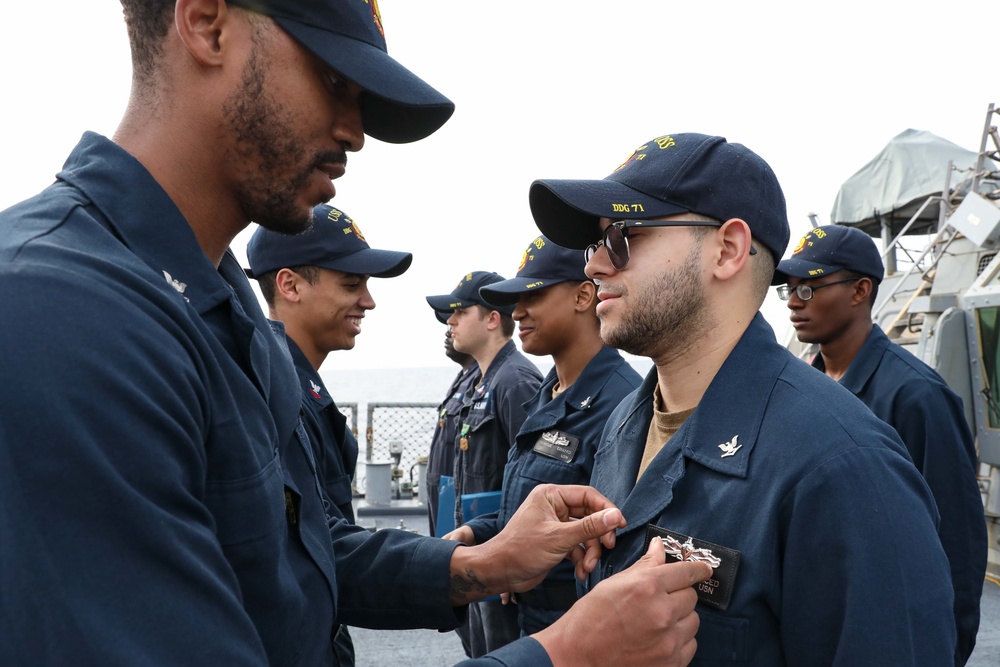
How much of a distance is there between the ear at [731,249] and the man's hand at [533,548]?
28.3 inches

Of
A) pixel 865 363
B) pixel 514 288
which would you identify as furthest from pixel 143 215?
pixel 865 363

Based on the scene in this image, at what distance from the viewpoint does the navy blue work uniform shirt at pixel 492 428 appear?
550cm

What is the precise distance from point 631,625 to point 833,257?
12.1ft

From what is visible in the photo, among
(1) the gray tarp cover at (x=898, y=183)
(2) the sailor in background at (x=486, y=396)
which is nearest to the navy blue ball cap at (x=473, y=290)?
(2) the sailor in background at (x=486, y=396)

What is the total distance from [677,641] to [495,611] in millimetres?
2434

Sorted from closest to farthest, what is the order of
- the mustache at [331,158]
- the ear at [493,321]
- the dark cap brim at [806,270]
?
the mustache at [331,158]
the dark cap brim at [806,270]
the ear at [493,321]

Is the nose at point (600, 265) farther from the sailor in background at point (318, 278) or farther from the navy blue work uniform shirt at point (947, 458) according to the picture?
the navy blue work uniform shirt at point (947, 458)

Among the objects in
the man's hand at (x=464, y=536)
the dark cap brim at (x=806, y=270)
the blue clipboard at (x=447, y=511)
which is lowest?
the blue clipboard at (x=447, y=511)

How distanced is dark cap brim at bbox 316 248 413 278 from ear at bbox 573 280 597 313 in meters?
1.02

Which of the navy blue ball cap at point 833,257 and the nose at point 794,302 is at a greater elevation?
the navy blue ball cap at point 833,257

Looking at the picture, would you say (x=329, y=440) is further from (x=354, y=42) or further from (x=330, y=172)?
(x=354, y=42)

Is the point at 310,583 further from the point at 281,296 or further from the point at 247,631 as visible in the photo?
Result: the point at 281,296

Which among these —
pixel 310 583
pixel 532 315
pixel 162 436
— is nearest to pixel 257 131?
pixel 162 436

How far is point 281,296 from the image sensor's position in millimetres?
3779
